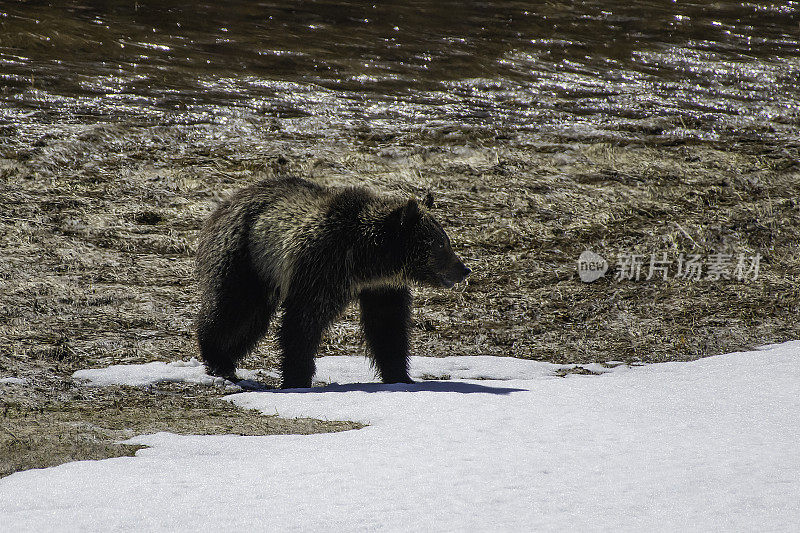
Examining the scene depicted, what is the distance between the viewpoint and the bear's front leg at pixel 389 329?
870 cm

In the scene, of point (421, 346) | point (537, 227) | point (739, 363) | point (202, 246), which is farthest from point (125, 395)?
point (537, 227)

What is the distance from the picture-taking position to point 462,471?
5750mm

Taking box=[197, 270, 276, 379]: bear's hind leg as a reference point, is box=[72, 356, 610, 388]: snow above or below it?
below

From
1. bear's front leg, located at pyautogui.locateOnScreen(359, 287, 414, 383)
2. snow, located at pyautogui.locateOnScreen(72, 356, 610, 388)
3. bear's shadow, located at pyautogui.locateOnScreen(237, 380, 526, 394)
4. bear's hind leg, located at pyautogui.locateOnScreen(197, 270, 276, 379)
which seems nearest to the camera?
bear's shadow, located at pyautogui.locateOnScreen(237, 380, 526, 394)

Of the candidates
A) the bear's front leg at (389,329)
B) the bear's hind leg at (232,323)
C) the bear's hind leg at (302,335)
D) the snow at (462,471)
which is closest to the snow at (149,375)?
the bear's hind leg at (232,323)

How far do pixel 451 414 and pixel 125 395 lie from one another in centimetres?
306

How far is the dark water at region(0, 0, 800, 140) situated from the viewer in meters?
17.3

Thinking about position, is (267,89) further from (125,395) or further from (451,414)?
(451,414)

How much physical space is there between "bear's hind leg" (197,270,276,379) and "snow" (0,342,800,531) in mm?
946

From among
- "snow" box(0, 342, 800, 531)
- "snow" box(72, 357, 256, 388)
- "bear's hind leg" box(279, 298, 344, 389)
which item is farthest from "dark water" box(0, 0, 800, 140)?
"snow" box(0, 342, 800, 531)

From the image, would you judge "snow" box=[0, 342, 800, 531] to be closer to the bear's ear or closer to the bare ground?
the bare ground

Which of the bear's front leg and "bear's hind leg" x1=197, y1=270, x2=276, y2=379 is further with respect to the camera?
the bear's front leg

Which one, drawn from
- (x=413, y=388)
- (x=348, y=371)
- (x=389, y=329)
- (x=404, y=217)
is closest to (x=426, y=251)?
(x=404, y=217)

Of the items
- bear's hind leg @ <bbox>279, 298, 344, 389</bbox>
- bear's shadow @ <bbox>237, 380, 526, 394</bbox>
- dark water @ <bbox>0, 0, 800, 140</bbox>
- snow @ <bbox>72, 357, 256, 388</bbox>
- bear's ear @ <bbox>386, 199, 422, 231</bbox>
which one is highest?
dark water @ <bbox>0, 0, 800, 140</bbox>
